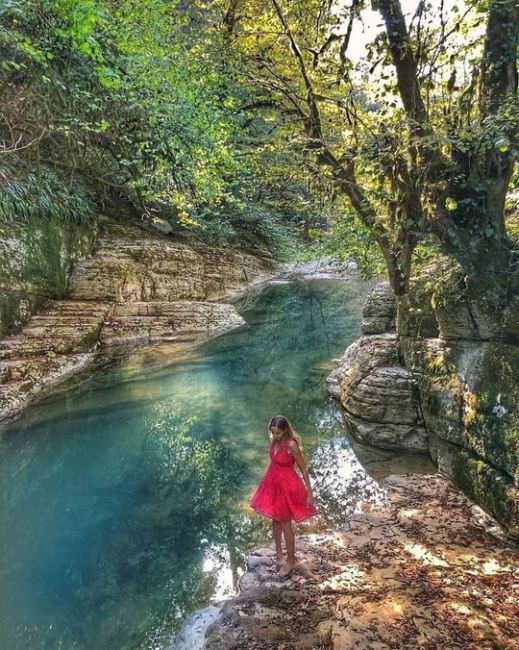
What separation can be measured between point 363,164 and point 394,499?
4858 millimetres

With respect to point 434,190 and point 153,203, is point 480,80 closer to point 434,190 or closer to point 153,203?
point 434,190

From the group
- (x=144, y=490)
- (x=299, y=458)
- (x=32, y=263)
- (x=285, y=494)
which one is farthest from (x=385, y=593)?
(x=32, y=263)

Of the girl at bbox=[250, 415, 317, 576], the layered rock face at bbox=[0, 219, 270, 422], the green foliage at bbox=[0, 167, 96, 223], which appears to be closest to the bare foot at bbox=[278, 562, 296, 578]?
the girl at bbox=[250, 415, 317, 576]

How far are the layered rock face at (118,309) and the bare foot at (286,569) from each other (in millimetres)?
7242

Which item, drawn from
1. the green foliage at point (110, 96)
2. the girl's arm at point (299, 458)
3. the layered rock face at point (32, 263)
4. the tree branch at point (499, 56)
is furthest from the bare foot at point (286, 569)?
the layered rock face at point (32, 263)

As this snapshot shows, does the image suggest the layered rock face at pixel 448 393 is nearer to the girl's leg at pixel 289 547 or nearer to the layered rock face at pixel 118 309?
the girl's leg at pixel 289 547

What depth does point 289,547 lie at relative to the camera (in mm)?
4754

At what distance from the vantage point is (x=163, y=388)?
1129cm

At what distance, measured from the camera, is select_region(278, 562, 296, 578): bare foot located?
4.74 meters

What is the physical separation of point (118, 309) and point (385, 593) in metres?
11.9

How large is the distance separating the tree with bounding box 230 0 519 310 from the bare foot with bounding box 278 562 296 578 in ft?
14.3

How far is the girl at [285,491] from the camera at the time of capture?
470 centimetres

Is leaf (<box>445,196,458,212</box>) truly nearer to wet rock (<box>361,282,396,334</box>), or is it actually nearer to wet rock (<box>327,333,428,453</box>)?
wet rock (<box>327,333,428,453</box>)

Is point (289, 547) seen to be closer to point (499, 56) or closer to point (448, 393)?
point (448, 393)
